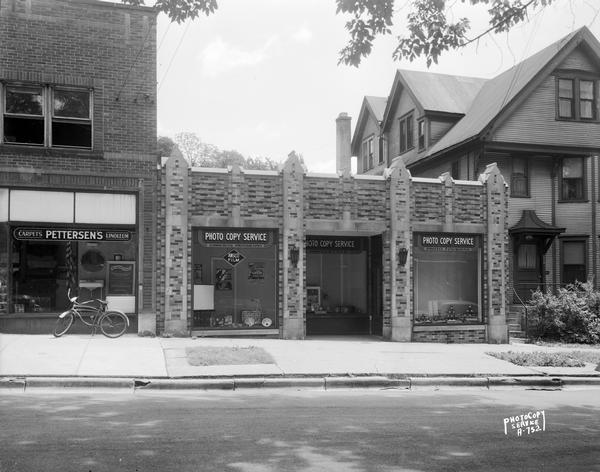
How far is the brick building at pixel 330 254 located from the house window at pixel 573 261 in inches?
249

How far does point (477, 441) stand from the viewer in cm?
704

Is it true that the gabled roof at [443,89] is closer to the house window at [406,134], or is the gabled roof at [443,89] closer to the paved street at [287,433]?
the house window at [406,134]

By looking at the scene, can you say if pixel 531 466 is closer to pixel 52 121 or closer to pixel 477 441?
pixel 477 441

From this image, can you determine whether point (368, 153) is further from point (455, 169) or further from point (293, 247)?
point (293, 247)

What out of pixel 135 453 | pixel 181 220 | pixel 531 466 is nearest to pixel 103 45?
pixel 181 220

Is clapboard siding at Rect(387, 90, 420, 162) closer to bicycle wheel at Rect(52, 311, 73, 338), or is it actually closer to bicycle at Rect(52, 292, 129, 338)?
bicycle at Rect(52, 292, 129, 338)

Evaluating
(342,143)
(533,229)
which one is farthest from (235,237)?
(342,143)

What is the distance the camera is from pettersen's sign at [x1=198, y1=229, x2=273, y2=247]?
15.9 metres

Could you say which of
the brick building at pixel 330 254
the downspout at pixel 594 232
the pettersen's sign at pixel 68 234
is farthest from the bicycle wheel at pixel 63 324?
the downspout at pixel 594 232

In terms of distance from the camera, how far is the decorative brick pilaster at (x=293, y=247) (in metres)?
16.1

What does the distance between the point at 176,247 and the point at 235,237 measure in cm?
153

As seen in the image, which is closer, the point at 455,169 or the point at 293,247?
the point at 293,247

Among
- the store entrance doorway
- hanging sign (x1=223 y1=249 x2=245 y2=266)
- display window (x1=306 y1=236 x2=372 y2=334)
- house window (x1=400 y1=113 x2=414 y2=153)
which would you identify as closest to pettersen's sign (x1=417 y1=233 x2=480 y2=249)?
the store entrance doorway

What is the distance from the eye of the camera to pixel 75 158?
14961mm
